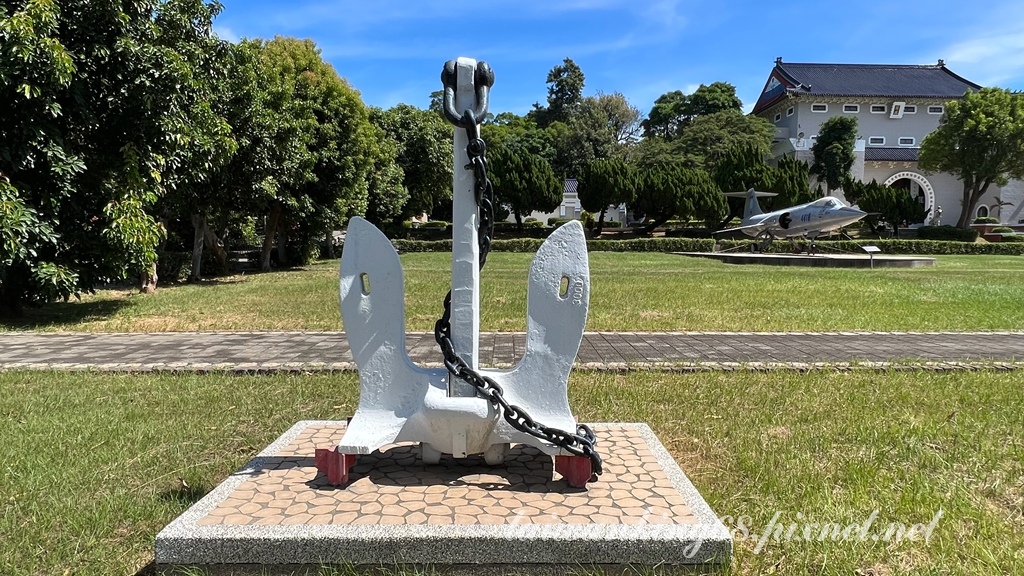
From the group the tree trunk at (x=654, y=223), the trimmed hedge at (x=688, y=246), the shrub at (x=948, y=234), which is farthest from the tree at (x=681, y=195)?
the shrub at (x=948, y=234)

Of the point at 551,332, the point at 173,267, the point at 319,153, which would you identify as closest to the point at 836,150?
the point at 319,153

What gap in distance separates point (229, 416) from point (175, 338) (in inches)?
135

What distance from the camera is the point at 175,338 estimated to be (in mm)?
6828

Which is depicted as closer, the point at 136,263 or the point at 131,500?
the point at 131,500

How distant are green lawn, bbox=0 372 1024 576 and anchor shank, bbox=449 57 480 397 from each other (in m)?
1.30

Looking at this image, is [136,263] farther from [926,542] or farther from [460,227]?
[926,542]

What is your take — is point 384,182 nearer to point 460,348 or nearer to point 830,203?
point 830,203

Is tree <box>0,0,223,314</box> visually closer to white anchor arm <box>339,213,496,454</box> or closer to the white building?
white anchor arm <box>339,213,496,454</box>

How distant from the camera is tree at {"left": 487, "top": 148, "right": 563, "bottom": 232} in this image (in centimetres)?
3047

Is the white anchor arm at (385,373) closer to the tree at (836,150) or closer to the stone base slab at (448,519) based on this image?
the stone base slab at (448,519)

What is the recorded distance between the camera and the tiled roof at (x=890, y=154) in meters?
39.5

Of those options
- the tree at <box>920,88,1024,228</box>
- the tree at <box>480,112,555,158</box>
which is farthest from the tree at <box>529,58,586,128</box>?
the tree at <box>920,88,1024,228</box>

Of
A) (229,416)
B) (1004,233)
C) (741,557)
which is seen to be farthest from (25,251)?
(1004,233)

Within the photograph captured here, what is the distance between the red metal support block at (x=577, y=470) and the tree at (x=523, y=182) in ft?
91.8
